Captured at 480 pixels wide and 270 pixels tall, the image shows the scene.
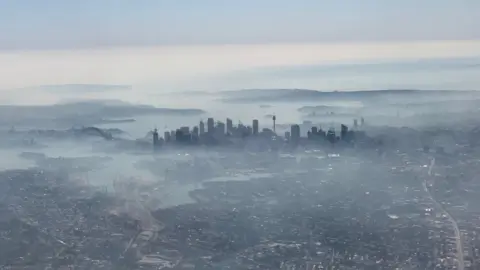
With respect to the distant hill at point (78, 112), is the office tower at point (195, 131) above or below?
below

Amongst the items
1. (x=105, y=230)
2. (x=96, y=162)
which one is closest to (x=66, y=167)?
(x=96, y=162)

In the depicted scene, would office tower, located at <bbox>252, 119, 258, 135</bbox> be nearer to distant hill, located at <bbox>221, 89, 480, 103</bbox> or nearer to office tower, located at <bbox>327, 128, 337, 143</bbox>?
distant hill, located at <bbox>221, 89, 480, 103</bbox>

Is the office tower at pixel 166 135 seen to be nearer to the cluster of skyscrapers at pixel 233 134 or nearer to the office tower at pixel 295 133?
the cluster of skyscrapers at pixel 233 134

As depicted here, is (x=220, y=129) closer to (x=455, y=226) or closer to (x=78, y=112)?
(x=78, y=112)

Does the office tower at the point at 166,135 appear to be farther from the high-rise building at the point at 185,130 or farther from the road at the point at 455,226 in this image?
the road at the point at 455,226

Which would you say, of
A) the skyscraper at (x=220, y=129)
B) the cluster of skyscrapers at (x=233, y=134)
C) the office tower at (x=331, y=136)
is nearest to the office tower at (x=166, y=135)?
the cluster of skyscrapers at (x=233, y=134)

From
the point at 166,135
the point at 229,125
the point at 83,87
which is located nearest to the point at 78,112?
the point at 83,87

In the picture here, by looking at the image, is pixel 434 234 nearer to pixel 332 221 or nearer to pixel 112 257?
pixel 332 221

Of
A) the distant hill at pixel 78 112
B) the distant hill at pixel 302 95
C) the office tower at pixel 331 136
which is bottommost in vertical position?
the office tower at pixel 331 136

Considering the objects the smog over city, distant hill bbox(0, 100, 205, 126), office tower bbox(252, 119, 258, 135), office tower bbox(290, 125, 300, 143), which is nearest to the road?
the smog over city

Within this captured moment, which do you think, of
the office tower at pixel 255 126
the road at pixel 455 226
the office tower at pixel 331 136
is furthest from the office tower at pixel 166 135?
the road at pixel 455 226
